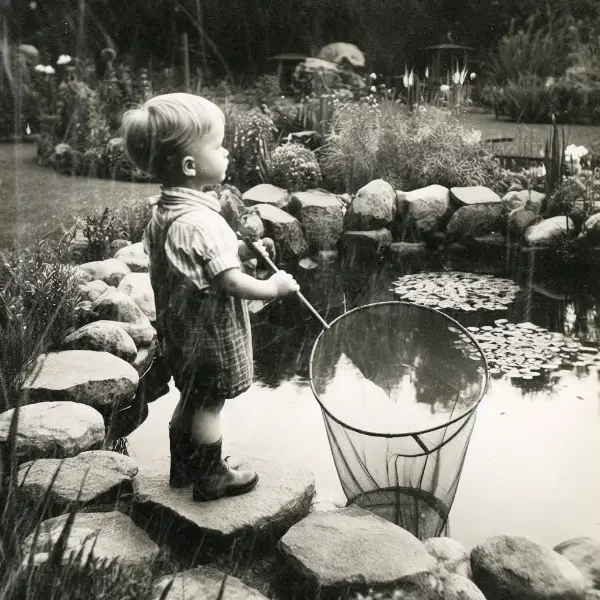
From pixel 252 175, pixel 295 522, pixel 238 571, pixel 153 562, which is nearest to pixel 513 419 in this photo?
pixel 295 522

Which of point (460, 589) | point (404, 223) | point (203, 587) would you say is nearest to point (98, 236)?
point (404, 223)

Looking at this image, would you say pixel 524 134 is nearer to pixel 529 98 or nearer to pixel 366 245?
pixel 529 98

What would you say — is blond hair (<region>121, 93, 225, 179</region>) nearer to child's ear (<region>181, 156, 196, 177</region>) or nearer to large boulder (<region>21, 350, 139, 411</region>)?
child's ear (<region>181, 156, 196, 177</region>)

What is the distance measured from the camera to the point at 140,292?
14.2 ft

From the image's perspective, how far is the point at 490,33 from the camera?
9844mm

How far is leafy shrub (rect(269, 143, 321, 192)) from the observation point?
675cm

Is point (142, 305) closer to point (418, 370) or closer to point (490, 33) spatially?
point (418, 370)

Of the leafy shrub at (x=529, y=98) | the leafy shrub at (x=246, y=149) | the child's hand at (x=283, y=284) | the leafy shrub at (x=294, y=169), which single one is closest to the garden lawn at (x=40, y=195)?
the leafy shrub at (x=246, y=149)

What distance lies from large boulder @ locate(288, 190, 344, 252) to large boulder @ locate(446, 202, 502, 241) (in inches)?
38.8

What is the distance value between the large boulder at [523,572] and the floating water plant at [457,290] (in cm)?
266

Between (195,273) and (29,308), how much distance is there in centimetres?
201

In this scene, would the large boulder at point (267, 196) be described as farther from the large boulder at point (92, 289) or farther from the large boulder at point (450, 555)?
the large boulder at point (450, 555)

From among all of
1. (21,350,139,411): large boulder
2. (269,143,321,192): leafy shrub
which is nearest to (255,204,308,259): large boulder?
(269,143,321,192): leafy shrub

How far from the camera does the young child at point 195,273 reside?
202 cm
